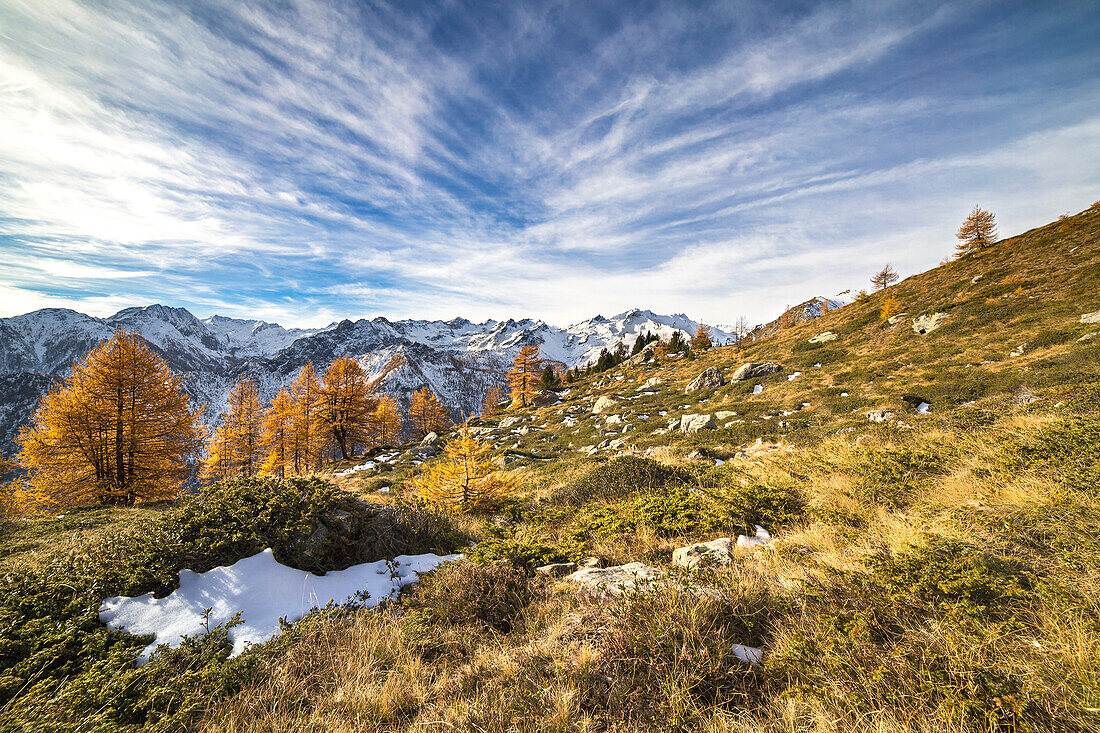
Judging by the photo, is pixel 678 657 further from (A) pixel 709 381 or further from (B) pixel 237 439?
(B) pixel 237 439

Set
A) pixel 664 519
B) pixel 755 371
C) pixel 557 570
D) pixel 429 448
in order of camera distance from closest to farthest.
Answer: pixel 557 570 < pixel 664 519 < pixel 755 371 < pixel 429 448

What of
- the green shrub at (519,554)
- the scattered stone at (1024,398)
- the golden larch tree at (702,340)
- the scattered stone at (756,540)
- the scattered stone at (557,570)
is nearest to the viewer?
the scattered stone at (557,570)

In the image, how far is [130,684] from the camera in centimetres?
297

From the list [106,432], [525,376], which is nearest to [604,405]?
[525,376]

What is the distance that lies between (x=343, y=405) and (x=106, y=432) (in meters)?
13.4

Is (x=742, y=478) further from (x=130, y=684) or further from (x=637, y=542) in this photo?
(x=130, y=684)

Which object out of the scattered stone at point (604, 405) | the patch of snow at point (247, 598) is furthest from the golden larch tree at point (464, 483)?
the scattered stone at point (604, 405)

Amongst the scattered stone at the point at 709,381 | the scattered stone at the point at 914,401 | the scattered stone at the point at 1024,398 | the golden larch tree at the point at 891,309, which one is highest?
the golden larch tree at the point at 891,309

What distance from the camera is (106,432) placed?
1717cm

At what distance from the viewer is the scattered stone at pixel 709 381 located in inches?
1044

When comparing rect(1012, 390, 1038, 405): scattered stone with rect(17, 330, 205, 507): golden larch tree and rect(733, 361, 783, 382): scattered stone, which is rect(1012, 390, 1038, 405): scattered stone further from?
rect(17, 330, 205, 507): golden larch tree

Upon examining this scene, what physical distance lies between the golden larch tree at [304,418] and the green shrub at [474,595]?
3053 cm

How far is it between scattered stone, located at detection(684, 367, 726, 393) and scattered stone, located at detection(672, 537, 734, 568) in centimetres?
2275

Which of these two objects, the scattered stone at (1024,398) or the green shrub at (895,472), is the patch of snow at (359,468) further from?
the scattered stone at (1024,398)
